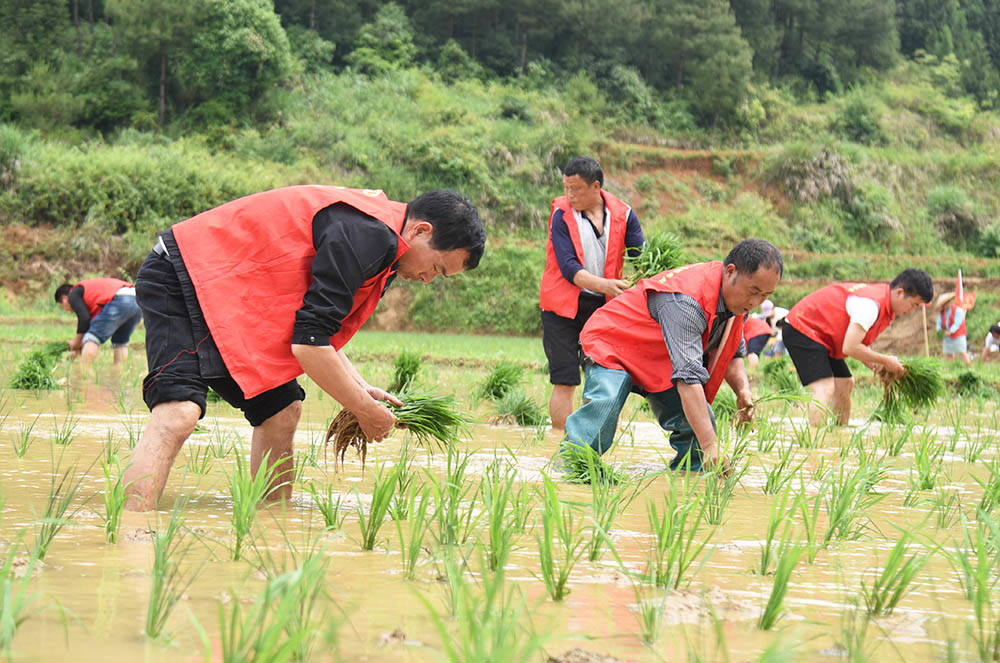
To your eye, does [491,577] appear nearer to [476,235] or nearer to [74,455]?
[476,235]

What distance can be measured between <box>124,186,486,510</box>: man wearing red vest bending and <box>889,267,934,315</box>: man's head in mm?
4211

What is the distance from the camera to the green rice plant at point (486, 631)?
143 cm

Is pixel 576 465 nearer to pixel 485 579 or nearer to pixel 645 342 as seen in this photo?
pixel 645 342

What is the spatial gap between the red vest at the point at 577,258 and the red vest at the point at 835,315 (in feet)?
5.21

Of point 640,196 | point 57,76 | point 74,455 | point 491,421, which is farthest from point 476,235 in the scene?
point 57,76

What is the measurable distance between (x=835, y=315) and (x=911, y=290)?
1.71 feet

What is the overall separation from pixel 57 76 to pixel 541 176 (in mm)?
16586

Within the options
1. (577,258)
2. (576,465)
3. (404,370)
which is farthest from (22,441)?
(404,370)

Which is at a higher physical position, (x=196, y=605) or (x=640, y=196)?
(x=196, y=605)

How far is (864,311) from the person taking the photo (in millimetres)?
6426

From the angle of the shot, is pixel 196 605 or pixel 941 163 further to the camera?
pixel 941 163

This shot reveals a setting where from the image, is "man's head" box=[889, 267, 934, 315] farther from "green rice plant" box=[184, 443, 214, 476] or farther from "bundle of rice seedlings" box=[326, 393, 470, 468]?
"green rice plant" box=[184, 443, 214, 476]

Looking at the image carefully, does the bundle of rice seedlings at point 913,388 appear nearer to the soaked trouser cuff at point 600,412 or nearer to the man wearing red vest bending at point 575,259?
the man wearing red vest bending at point 575,259

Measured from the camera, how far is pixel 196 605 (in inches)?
73.3
